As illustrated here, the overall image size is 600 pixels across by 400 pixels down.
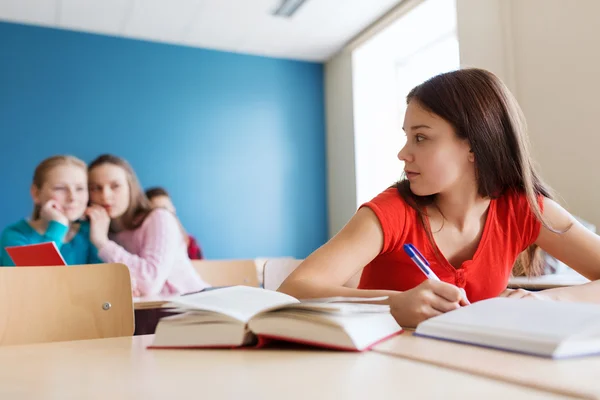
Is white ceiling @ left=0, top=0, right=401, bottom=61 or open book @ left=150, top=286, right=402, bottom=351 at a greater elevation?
white ceiling @ left=0, top=0, right=401, bottom=61

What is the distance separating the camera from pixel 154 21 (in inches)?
180

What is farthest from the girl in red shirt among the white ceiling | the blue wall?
the blue wall

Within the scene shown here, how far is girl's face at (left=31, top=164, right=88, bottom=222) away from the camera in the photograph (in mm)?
2631

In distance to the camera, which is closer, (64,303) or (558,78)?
(64,303)

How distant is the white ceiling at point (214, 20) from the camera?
14.0ft

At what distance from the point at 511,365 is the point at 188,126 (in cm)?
469

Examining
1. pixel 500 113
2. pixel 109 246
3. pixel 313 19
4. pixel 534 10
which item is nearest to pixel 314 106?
pixel 313 19

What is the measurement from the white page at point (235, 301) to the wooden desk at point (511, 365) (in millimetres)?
174

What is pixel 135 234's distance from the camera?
263 cm

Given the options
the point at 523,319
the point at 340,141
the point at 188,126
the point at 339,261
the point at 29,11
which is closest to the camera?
the point at 523,319

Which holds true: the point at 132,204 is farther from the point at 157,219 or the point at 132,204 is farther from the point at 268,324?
the point at 268,324

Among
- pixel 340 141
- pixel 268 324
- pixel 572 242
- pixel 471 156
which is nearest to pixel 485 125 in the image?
pixel 471 156

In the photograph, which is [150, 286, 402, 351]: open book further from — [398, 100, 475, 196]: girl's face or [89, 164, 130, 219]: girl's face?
[89, 164, 130, 219]: girl's face

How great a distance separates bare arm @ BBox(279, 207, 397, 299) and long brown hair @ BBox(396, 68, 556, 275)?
0.48 ft
